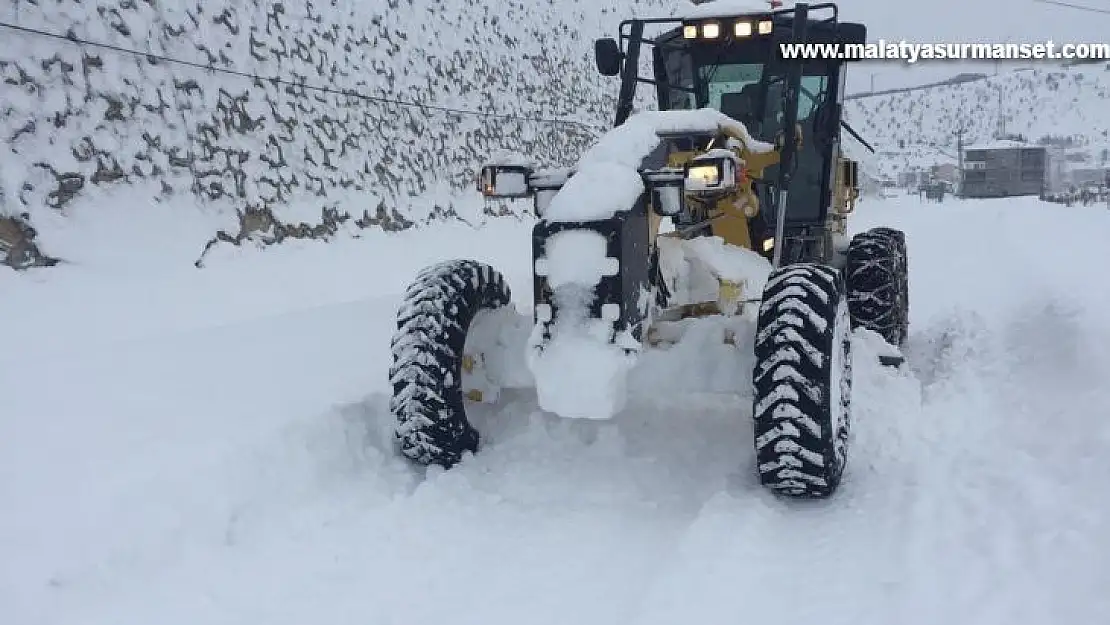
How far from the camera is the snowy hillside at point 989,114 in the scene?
3172 inches

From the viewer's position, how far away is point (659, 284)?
4039 millimetres

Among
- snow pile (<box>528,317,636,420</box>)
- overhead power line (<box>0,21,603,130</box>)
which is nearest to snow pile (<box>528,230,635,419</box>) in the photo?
snow pile (<box>528,317,636,420</box>)

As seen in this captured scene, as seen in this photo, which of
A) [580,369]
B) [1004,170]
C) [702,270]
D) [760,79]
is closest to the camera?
[580,369]

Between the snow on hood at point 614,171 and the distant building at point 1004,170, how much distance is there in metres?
65.5

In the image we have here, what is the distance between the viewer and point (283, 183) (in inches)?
337

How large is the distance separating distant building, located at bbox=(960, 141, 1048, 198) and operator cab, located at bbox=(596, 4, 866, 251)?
63428 millimetres

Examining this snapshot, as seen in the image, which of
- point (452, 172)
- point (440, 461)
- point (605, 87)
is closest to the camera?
point (440, 461)

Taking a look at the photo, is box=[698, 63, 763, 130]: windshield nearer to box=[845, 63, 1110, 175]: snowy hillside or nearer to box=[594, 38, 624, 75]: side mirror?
box=[594, 38, 624, 75]: side mirror

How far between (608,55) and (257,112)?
4558 millimetres

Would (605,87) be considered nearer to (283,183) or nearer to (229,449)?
(283,183)

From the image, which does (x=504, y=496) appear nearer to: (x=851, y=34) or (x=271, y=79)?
(x=851, y=34)

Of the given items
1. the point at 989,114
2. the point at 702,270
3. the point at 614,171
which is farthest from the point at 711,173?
the point at 989,114

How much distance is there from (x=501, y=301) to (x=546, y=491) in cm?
99

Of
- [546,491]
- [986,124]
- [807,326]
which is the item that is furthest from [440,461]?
[986,124]
